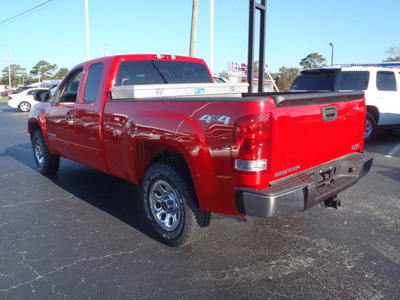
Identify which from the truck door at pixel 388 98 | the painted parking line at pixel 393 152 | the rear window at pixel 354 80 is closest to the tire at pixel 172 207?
the painted parking line at pixel 393 152

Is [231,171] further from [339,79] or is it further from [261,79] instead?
[339,79]

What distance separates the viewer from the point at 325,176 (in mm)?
3326

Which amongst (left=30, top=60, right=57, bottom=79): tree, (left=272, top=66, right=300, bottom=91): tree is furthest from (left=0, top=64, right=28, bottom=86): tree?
(left=272, top=66, right=300, bottom=91): tree

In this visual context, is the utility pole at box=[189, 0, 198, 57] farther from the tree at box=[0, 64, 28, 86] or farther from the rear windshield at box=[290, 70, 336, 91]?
the tree at box=[0, 64, 28, 86]

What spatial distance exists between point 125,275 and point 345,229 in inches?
95.4

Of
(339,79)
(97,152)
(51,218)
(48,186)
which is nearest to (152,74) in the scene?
(97,152)

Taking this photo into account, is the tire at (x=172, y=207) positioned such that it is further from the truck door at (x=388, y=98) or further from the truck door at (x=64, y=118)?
the truck door at (x=388, y=98)

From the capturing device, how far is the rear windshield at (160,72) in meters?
4.49

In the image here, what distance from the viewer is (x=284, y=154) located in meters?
2.88

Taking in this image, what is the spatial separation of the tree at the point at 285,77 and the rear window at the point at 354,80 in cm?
2031

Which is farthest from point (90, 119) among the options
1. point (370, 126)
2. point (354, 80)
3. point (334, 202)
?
point (370, 126)

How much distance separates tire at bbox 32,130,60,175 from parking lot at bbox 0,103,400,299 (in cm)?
103

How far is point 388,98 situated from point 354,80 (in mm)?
995

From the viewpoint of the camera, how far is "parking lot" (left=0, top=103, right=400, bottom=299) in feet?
9.19
